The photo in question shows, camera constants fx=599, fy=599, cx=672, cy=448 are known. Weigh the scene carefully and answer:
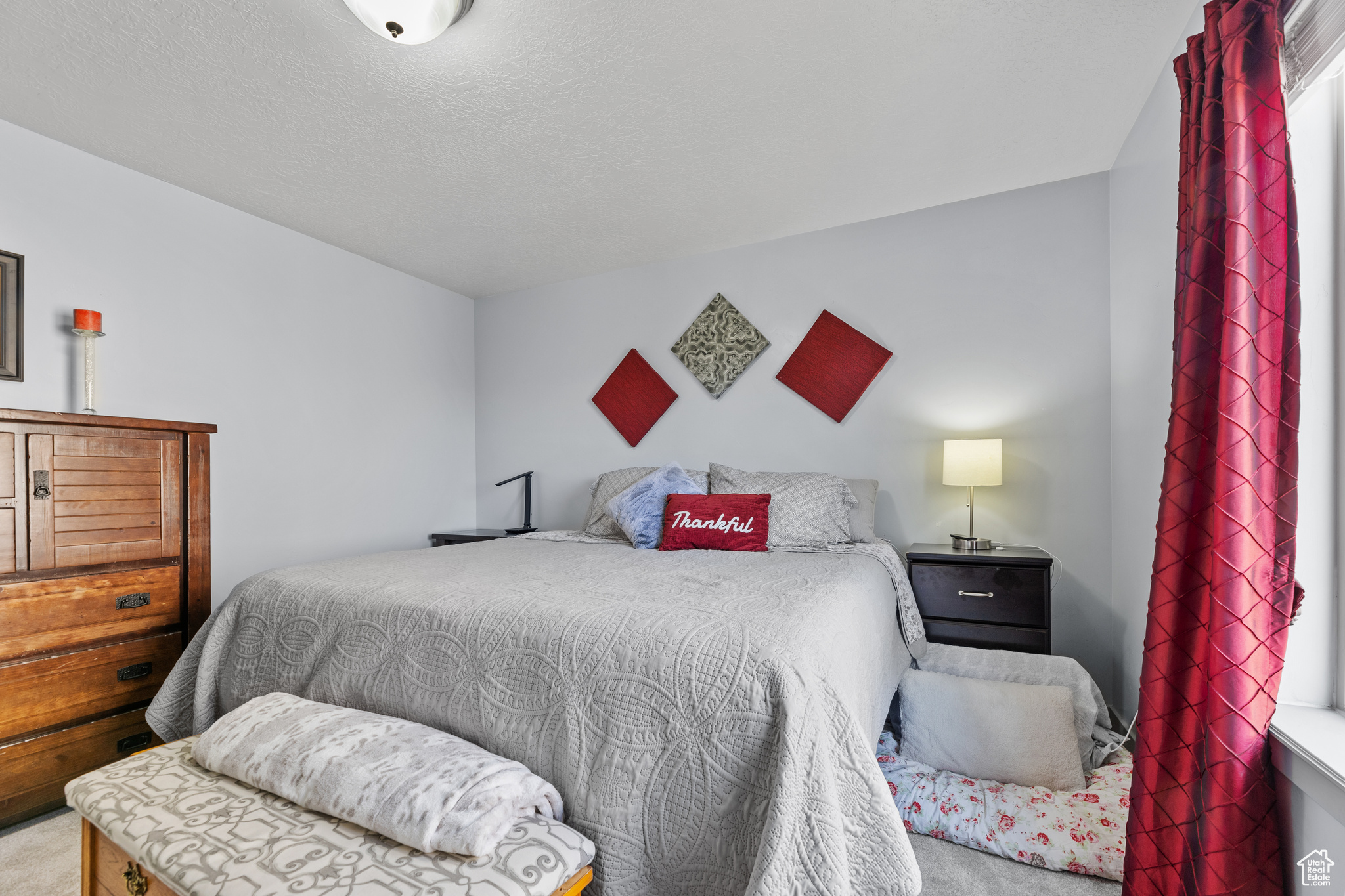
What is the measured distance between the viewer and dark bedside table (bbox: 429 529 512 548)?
3663 mm


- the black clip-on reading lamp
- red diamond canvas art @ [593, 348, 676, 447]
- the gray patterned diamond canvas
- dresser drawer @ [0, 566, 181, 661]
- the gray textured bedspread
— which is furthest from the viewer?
the black clip-on reading lamp

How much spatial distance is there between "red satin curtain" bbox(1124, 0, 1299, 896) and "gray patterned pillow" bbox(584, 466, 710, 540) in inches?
78.3

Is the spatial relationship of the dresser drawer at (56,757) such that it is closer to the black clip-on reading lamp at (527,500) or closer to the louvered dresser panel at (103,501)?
the louvered dresser panel at (103,501)

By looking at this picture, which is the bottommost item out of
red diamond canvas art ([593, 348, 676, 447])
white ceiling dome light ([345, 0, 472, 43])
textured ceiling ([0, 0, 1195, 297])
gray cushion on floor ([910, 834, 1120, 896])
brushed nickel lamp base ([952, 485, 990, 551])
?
gray cushion on floor ([910, 834, 1120, 896])

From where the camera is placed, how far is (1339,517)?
3.76ft

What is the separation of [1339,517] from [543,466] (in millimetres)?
3553

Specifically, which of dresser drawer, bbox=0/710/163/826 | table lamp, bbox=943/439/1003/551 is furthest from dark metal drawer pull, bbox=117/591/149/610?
table lamp, bbox=943/439/1003/551

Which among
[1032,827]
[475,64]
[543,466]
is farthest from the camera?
[543,466]

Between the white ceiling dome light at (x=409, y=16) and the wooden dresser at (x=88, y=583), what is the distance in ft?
5.06

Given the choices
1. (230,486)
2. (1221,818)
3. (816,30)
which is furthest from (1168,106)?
(230,486)

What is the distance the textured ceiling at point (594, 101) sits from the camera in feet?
5.57

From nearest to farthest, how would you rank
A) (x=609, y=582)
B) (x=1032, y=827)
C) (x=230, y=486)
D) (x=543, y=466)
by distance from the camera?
Answer: (x=1032, y=827) → (x=609, y=582) → (x=230, y=486) → (x=543, y=466)

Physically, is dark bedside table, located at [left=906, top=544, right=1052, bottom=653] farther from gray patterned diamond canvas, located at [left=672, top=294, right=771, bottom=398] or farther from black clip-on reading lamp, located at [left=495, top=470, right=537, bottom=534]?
black clip-on reading lamp, located at [left=495, top=470, right=537, bottom=534]

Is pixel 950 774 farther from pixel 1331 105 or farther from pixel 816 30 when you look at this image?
pixel 816 30
